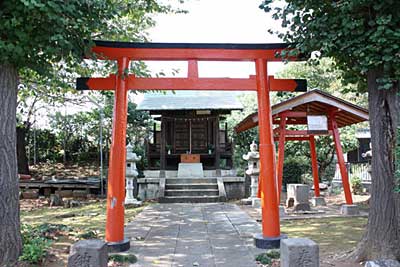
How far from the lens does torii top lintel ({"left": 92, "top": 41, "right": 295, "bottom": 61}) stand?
631 centimetres

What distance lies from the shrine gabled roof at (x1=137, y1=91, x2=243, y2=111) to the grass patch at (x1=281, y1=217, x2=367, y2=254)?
27.7 ft

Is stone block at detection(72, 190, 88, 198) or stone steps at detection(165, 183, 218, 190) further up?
stone steps at detection(165, 183, 218, 190)

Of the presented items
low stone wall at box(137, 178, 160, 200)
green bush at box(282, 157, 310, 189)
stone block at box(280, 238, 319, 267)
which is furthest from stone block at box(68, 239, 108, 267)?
green bush at box(282, 157, 310, 189)

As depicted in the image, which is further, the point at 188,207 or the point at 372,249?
the point at 188,207

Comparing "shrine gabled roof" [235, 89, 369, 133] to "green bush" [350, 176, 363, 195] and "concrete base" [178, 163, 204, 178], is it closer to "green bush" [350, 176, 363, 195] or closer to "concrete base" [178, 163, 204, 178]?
"green bush" [350, 176, 363, 195]

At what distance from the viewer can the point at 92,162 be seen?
23812mm

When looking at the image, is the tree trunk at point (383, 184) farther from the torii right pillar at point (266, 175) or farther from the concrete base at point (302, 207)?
the concrete base at point (302, 207)

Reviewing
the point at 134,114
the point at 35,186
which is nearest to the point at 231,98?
the point at 134,114

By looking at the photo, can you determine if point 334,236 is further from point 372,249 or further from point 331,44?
A: point 331,44

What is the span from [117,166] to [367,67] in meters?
4.29

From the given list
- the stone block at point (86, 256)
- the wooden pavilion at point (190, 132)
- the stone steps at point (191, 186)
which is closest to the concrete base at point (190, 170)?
the wooden pavilion at point (190, 132)

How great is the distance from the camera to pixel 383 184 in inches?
197

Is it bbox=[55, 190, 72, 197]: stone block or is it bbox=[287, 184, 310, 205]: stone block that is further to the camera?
bbox=[55, 190, 72, 197]: stone block

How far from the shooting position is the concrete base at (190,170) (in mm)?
16945
